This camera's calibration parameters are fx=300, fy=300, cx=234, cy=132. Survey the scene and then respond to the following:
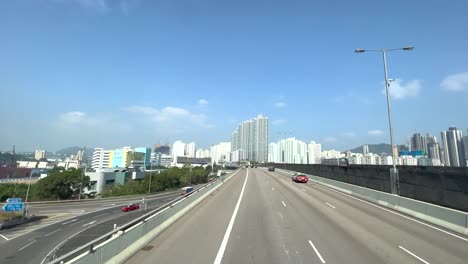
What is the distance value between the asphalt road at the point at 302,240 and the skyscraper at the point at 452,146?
110ft

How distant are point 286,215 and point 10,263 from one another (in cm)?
2033

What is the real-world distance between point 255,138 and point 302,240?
154m

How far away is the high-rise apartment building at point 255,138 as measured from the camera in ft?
520

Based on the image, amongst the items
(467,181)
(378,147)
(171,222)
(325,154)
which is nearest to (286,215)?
(171,222)

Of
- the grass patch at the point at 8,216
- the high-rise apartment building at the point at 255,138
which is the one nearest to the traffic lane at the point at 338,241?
the grass patch at the point at 8,216

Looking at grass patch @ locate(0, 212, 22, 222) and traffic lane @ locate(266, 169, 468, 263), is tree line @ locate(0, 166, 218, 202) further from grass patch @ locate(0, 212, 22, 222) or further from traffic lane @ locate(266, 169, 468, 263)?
traffic lane @ locate(266, 169, 468, 263)

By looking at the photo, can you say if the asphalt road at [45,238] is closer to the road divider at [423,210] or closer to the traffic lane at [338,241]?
the traffic lane at [338,241]

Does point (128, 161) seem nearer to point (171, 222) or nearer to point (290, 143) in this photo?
point (290, 143)

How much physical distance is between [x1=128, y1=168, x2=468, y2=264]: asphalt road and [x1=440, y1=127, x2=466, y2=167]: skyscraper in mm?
33420

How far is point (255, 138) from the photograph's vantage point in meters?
164

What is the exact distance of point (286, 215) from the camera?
15695 mm

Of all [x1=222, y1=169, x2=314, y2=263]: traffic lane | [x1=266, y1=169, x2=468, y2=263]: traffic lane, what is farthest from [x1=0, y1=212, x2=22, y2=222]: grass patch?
[x1=266, y1=169, x2=468, y2=263]: traffic lane

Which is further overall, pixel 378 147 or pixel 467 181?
pixel 378 147

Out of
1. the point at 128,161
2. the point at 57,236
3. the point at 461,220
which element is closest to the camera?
the point at 461,220
